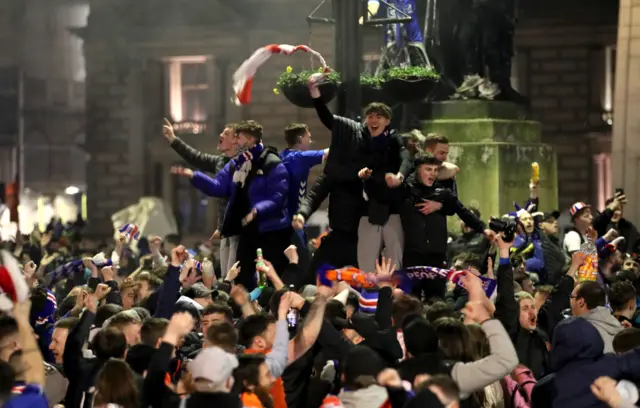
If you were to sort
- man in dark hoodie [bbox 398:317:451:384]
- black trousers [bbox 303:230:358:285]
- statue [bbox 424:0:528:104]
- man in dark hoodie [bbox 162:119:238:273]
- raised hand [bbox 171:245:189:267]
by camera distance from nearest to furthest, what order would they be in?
1. man in dark hoodie [bbox 398:317:451:384]
2. raised hand [bbox 171:245:189:267]
3. black trousers [bbox 303:230:358:285]
4. man in dark hoodie [bbox 162:119:238:273]
5. statue [bbox 424:0:528:104]

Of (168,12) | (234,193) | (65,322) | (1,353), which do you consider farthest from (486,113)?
(168,12)

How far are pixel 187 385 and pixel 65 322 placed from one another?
2.15 m

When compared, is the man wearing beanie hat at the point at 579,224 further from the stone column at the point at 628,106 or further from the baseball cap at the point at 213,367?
the baseball cap at the point at 213,367

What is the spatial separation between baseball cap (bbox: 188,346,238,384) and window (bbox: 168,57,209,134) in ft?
130

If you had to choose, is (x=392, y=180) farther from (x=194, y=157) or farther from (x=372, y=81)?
(x=372, y=81)

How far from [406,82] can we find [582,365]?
8.72 meters

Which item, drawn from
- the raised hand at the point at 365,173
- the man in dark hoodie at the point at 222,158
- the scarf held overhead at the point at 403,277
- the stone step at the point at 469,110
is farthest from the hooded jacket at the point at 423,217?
the stone step at the point at 469,110

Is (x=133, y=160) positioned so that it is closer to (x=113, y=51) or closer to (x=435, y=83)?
(x=113, y=51)

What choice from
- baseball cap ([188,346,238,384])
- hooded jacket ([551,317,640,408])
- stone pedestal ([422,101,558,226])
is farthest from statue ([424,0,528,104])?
baseball cap ([188,346,238,384])

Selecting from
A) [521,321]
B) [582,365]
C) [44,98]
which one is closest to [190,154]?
[521,321]

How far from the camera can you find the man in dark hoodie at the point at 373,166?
11.9 metres

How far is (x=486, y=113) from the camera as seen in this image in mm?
18359

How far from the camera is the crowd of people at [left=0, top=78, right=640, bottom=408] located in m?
7.15

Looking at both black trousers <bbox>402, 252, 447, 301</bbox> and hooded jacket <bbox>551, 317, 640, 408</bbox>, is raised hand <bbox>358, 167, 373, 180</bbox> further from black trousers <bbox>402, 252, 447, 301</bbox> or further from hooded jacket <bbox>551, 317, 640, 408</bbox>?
hooded jacket <bbox>551, 317, 640, 408</bbox>
